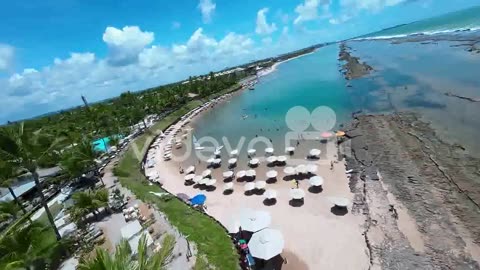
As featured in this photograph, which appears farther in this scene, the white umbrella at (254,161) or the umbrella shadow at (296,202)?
the white umbrella at (254,161)

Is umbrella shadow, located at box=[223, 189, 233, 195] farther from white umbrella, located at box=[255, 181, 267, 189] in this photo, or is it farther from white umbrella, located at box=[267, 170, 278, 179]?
white umbrella, located at box=[267, 170, 278, 179]

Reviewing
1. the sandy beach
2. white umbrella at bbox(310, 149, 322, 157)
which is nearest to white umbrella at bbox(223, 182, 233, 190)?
the sandy beach

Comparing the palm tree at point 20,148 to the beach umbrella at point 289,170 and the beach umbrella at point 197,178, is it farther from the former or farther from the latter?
the beach umbrella at point 289,170

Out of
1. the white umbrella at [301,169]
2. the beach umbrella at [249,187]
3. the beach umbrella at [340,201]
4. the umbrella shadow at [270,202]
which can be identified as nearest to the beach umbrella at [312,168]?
the white umbrella at [301,169]

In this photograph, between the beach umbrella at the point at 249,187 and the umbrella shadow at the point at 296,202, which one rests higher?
the beach umbrella at the point at 249,187

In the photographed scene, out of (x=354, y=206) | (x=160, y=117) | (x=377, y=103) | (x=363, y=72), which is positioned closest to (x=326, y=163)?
(x=354, y=206)

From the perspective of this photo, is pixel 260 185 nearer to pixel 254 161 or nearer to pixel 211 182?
pixel 211 182
